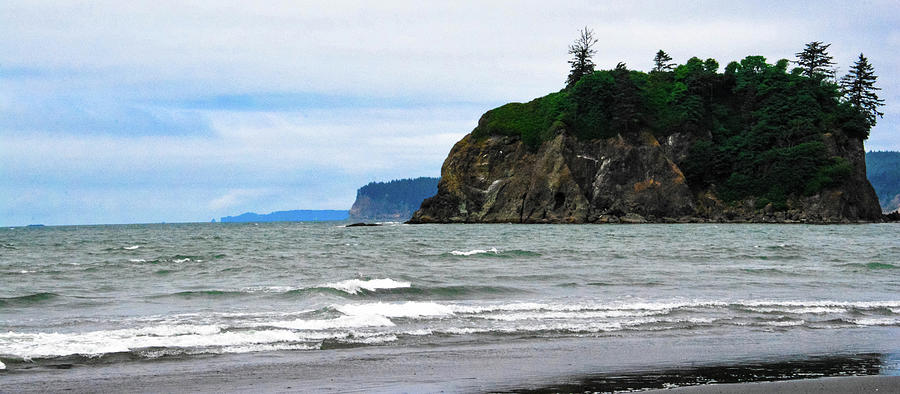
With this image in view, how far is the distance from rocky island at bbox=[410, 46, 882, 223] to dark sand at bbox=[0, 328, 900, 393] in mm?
73852

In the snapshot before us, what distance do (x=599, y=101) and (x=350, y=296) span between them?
81.3m

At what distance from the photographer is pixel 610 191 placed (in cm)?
8631

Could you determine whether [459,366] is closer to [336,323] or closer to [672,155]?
[336,323]

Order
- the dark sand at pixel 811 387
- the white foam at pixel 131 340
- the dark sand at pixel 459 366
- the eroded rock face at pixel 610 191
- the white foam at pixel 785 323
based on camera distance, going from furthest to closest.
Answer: the eroded rock face at pixel 610 191, the white foam at pixel 785 323, the white foam at pixel 131 340, the dark sand at pixel 459 366, the dark sand at pixel 811 387

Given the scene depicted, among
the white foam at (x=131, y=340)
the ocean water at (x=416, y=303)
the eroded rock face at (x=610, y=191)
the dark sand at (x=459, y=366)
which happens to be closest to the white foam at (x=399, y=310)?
the ocean water at (x=416, y=303)

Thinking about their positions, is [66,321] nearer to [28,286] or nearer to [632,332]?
[28,286]

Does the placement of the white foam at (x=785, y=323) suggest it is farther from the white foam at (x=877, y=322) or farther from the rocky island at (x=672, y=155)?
the rocky island at (x=672, y=155)

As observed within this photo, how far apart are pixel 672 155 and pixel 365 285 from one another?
80.3 m

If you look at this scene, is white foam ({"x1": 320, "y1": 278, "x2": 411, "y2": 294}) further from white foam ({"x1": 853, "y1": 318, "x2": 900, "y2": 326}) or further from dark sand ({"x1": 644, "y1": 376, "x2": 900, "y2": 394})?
dark sand ({"x1": 644, "y1": 376, "x2": 900, "y2": 394})

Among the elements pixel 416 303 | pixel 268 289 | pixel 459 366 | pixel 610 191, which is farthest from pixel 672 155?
pixel 459 366

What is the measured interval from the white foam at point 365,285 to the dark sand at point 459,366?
7208mm

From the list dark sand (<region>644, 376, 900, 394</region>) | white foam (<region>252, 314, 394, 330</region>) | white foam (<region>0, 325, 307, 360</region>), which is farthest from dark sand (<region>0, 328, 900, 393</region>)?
white foam (<region>252, 314, 394, 330</region>)

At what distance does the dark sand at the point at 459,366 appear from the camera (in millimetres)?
8047

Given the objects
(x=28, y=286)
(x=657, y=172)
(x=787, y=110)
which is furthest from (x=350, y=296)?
(x=787, y=110)
